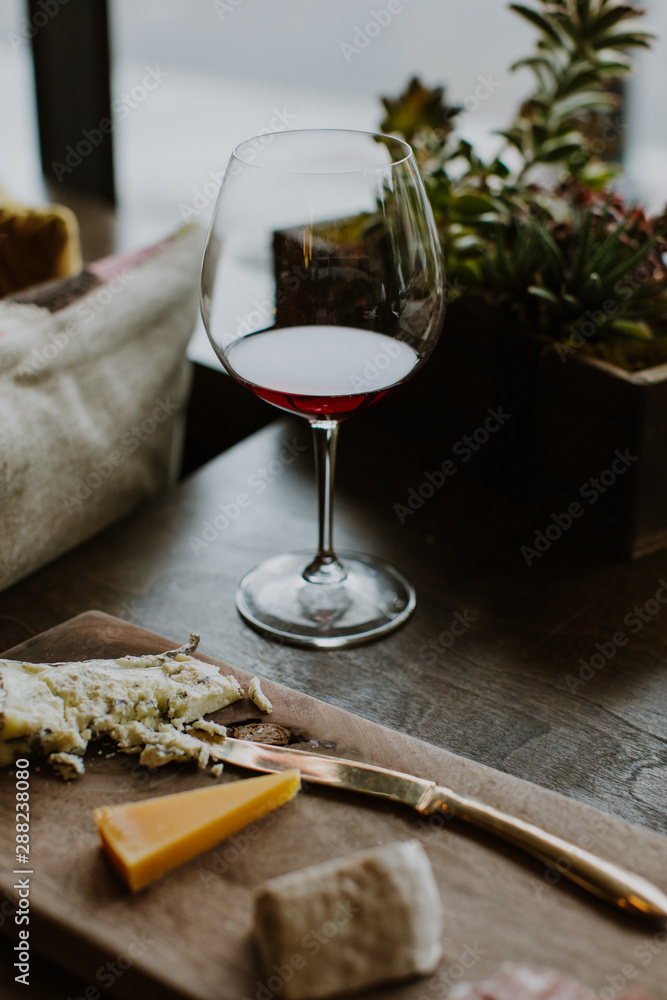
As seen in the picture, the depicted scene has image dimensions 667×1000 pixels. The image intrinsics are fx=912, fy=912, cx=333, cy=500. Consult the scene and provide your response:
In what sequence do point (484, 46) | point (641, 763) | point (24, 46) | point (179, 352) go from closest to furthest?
point (641, 763) → point (179, 352) → point (24, 46) → point (484, 46)

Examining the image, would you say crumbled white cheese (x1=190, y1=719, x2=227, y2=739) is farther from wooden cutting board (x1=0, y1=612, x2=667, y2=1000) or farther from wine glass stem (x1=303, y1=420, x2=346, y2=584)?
wine glass stem (x1=303, y1=420, x2=346, y2=584)

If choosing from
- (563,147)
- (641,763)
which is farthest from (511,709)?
(563,147)

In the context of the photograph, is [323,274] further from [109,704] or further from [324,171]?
[109,704]

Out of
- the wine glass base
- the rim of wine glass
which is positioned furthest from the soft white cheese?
the rim of wine glass

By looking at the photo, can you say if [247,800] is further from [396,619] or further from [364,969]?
[396,619]

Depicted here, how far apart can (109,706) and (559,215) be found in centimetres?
72

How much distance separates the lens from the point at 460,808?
56cm

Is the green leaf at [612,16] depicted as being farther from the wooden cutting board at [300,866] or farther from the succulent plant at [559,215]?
the wooden cutting board at [300,866]

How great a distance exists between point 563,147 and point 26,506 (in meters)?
0.72

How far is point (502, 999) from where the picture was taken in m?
0.43

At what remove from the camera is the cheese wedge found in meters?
0.51

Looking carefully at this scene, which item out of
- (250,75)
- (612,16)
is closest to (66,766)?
(612,16)

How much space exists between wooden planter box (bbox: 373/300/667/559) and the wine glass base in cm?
20

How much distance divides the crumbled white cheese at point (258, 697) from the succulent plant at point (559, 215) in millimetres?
439
